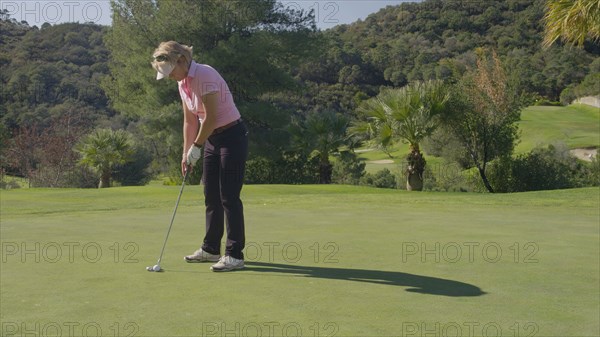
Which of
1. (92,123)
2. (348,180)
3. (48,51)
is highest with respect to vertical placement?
(48,51)

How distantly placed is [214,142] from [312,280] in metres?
1.59

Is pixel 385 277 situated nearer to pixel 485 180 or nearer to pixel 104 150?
pixel 485 180

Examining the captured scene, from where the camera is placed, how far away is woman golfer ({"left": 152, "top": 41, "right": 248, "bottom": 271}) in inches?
203

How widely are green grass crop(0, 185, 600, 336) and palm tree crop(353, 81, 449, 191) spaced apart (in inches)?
508

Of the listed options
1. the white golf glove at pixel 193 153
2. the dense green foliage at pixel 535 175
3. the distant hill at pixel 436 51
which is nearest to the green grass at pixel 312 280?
the white golf glove at pixel 193 153

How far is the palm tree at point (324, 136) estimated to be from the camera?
27.0 m

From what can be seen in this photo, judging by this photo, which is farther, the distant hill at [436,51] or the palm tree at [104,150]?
the distant hill at [436,51]

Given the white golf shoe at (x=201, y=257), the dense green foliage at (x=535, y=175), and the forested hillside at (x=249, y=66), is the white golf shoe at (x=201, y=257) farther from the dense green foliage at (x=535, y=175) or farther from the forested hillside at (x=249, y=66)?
the forested hillside at (x=249, y=66)

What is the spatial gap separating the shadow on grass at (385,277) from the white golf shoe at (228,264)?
0.24 feet

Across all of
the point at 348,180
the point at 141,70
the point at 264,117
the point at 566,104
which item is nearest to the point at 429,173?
the point at 348,180

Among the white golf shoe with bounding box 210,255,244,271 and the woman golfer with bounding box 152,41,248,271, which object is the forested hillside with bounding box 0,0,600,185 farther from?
the white golf shoe with bounding box 210,255,244,271

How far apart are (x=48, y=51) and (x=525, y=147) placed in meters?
39.5

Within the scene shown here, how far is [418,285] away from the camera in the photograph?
4.43 m

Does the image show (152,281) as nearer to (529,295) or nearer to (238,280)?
(238,280)
